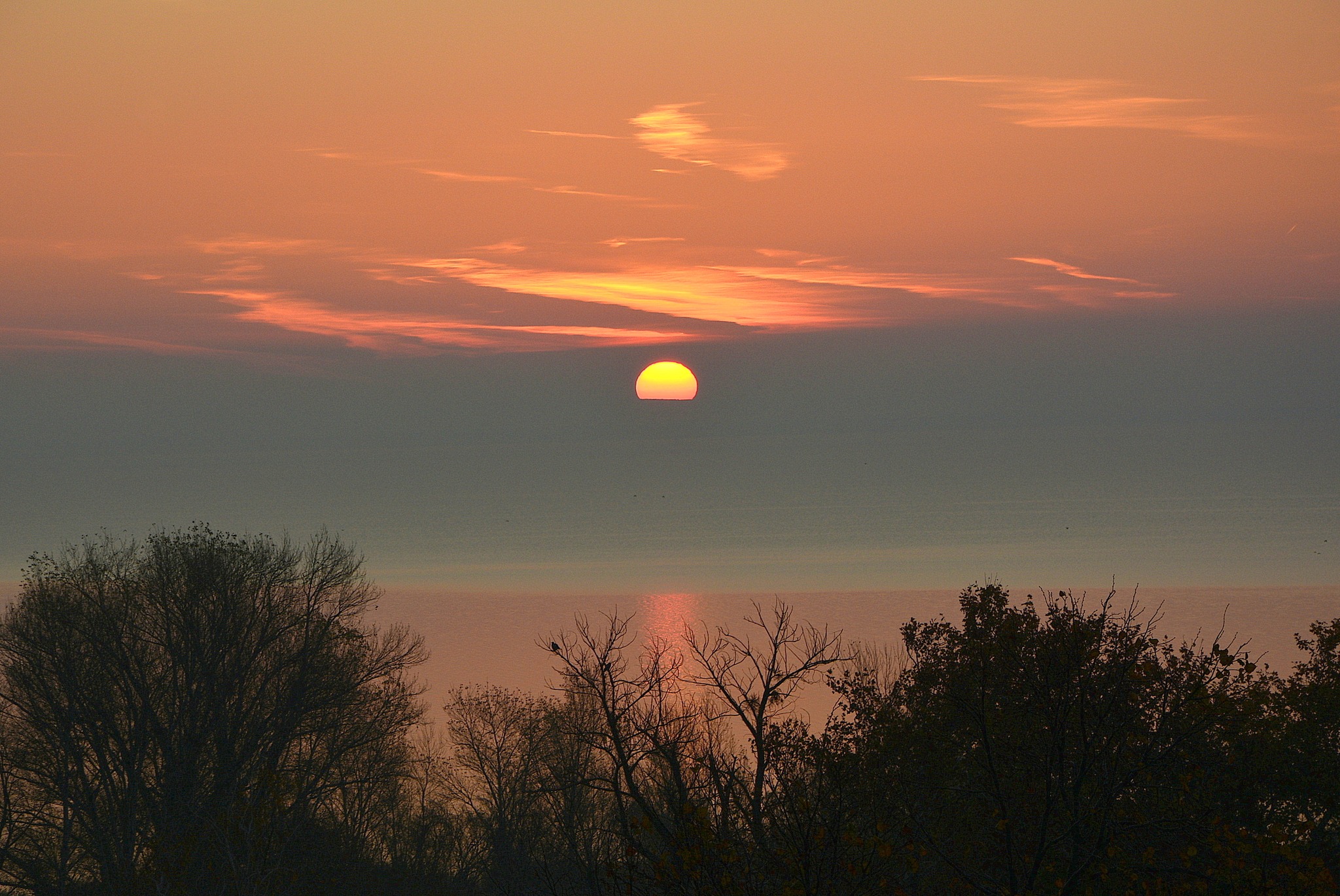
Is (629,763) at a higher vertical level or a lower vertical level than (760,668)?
lower

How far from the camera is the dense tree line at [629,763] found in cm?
1338

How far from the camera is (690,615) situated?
113125mm

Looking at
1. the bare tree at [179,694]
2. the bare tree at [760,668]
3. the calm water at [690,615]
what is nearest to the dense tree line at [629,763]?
the bare tree at [179,694]

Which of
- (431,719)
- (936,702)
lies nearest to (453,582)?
(431,719)

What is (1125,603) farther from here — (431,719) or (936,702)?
(936,702)

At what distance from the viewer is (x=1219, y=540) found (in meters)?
156

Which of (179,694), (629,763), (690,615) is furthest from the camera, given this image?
(690,615)

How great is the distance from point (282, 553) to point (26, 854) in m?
14.4

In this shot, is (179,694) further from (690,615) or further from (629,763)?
(690,615)

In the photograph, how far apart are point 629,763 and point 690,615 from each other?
2760 inches

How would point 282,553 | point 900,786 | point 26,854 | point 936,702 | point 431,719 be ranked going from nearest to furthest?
1. point 900,786
2. point 936,702
3. point 26,854
4. point 282,553
5. point 431,719

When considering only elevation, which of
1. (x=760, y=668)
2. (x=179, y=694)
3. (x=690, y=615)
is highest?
(x=690, y=615)

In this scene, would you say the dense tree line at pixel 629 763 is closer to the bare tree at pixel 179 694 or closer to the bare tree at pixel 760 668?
the bare tree at pixel 179 694

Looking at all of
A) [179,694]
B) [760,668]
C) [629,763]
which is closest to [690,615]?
[760,668]
